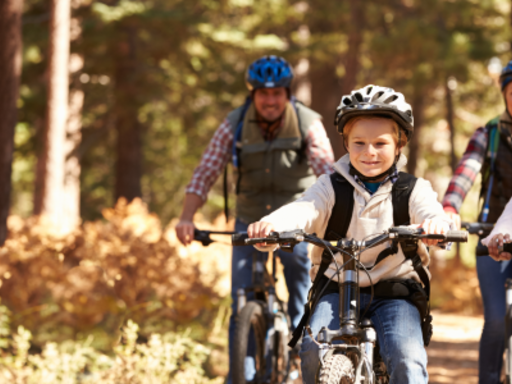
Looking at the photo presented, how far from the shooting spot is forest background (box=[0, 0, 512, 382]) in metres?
7.17

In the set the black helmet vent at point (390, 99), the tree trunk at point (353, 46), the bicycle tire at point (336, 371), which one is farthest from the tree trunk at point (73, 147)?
the bicycle tire at point (336, 371)

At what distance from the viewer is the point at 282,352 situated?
5223 millimetres

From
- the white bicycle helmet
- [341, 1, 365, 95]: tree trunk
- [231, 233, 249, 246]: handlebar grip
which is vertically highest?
[341, 1, 365, 95]: tree trunk

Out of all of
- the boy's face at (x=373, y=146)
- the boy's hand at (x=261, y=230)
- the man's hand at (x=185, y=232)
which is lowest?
the boy's hand at (x=261, y=230)

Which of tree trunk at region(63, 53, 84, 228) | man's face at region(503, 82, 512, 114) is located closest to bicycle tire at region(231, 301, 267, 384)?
man's face at region(503, 82, 512, 114)

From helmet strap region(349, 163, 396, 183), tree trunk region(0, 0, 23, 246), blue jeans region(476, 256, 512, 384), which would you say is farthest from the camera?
tree trunk region(0, 0, 23, 246)

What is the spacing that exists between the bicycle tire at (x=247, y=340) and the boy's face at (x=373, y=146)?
5.59ft

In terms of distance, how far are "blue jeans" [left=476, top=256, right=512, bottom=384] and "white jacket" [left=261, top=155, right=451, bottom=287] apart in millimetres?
1228

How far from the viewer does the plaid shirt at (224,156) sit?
5.29 metres

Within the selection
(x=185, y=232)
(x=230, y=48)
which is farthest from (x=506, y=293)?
(x=230, y=48)

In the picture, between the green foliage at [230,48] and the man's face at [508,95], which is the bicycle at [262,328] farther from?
the green foliage at [230,48]

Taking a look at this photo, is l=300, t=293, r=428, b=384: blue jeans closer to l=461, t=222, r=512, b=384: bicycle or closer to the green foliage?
l=461, t=222, r=512, b=384: bicycle

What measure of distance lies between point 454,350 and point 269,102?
5.96 metres

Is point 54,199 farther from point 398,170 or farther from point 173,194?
point 173,194
